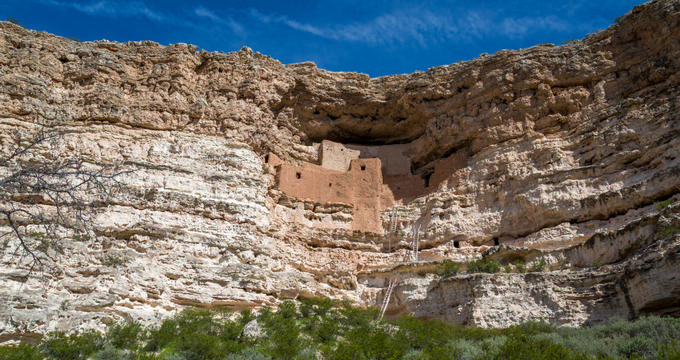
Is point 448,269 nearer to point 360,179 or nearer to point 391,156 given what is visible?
point 360,179

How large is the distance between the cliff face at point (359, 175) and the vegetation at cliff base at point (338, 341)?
1276 mm

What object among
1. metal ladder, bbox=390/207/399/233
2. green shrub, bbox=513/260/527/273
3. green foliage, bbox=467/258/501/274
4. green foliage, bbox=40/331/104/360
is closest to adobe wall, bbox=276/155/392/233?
metal ladder, bbox=390/207/399/233

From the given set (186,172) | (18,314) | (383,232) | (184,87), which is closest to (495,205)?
(383,232)

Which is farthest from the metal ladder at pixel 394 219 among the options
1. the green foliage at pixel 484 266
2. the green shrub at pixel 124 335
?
the green shrub at pixel 124 335

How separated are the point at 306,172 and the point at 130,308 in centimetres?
842

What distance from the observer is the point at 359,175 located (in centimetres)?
2092

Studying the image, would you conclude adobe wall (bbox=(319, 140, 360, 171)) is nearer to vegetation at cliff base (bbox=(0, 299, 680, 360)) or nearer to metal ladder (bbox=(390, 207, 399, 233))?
metal ladder (bbox=(390, 207, 399, 233))

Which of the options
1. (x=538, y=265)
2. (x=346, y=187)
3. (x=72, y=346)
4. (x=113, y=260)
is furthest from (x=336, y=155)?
(x=72, y=346)

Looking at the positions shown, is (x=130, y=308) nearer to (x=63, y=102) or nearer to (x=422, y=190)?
(x=63, y=102)

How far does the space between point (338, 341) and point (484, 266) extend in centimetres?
540

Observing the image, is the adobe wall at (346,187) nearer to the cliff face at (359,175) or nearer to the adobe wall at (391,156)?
the cliff face at (359,175)

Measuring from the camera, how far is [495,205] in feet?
60.9

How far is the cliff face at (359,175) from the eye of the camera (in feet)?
44.5

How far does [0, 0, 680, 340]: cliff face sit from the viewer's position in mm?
13578
